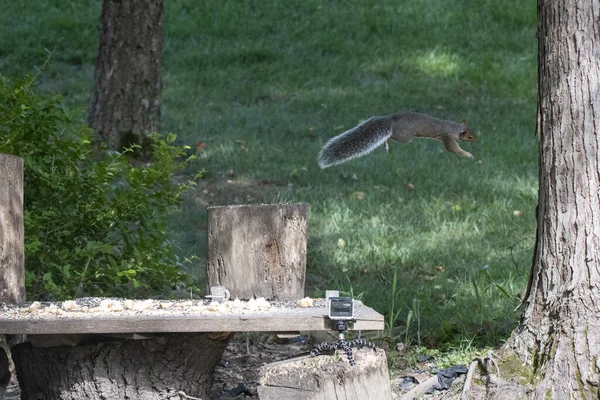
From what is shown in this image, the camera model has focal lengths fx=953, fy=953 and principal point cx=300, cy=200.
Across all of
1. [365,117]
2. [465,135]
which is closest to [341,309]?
[465,135]

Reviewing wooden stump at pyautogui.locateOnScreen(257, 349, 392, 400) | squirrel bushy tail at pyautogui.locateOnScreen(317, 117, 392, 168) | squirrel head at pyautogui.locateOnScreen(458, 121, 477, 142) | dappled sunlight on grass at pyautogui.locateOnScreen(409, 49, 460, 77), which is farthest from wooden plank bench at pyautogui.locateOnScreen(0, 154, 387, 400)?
dappled sunlight on grass at pyautogui.locateOnScreen(409, 49, 460, 77)

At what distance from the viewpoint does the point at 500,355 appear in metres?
3.71

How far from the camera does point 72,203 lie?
454 cm

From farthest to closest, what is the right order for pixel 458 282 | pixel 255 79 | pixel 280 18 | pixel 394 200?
pixel 280 18, pixel 255 79, pixel 394 200, pixel 458 282

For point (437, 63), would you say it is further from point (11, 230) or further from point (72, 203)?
point (11, 230)

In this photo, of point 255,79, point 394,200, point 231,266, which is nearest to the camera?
point 231,266

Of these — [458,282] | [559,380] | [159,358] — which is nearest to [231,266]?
[159,358]

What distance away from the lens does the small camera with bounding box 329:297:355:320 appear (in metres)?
3.25

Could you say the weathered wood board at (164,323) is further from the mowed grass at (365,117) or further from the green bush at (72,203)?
the mowed grass at (365,117)

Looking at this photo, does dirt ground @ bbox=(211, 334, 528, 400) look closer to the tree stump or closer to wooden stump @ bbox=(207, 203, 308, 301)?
wooden stump @ bbox=(207, 203, 308, 301)

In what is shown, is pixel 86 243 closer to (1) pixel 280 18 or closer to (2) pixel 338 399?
(2) pixel 338 399

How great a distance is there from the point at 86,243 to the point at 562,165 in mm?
2321

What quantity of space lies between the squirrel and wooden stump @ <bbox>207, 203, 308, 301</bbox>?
476 mm

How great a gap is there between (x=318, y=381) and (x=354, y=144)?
4.94ft
